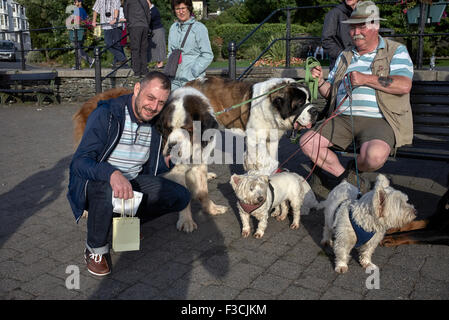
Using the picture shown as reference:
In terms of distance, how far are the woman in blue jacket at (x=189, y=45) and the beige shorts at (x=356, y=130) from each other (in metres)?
2.07

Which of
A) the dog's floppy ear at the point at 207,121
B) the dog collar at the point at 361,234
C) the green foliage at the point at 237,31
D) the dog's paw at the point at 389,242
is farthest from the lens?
the green foliage at the point at 237,31

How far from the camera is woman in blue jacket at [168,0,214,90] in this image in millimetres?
5938

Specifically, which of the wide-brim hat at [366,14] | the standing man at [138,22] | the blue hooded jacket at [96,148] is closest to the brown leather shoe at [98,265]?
the blue hooded jacket at [96,148]

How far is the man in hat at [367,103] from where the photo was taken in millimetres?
4180

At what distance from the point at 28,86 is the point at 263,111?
10.5 meters

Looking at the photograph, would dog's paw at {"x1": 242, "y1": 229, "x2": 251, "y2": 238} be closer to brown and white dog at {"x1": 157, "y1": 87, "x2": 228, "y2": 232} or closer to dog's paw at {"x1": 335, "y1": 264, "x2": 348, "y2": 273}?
brown and white dog at {"x1": 157, "y1": 87, "x2": 228, "y2": 232}

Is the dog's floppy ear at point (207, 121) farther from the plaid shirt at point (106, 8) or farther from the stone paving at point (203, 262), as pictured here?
the plaid shirt at point (106, 8)

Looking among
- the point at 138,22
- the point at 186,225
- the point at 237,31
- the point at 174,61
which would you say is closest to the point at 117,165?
the point at 186,225

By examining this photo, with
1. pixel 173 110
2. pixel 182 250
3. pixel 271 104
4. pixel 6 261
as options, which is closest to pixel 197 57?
pixel 271 104

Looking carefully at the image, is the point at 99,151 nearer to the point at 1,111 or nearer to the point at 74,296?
the point at 74,296

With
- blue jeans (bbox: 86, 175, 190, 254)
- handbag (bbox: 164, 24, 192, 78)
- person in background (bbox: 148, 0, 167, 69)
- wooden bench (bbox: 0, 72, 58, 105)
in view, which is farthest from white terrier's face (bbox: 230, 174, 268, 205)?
wooden bench (bbox: 0, 72, 58, 105)

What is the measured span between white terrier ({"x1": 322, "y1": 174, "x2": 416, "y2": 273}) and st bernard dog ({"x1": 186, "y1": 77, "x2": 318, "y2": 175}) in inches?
62.2

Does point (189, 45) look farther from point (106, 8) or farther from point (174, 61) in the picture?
point (106, 8)

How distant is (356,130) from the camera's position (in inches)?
177
